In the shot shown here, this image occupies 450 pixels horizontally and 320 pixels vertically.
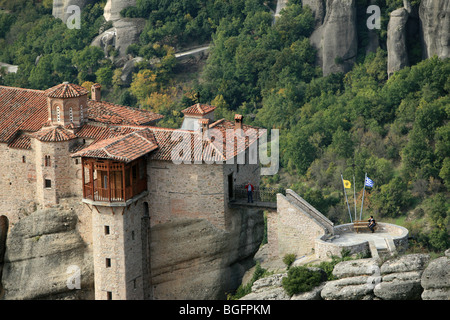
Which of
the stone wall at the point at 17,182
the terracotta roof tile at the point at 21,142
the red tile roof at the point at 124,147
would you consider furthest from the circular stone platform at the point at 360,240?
the terracotta roof tile at the point at 21,142

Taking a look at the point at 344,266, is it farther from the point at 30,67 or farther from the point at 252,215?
the point at 30,67

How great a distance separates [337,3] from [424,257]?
166ft

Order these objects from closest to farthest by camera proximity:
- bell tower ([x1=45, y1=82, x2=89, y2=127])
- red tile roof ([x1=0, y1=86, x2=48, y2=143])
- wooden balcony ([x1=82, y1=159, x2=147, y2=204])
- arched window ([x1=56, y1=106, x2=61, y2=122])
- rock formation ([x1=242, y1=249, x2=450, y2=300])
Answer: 1. rock formation ([x1=242, y1=249, x2=450, y2=300])
2. wooden balcony ([x1=82, y1=159, x2=147, y2=204])
3. bell tower ([x1=45, y1=82, x2=89, y2=127])
4. arched window ([x1=56, y1=106, x2=61, y2=122])
5. red tile roof ([x1=0, y1=86, x2=48, y2=143])

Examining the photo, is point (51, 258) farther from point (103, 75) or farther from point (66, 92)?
point (103, 75)

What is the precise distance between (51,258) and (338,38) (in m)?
48.0

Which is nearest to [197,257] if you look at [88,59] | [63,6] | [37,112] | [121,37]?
[37,112]

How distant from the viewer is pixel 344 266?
61.1m

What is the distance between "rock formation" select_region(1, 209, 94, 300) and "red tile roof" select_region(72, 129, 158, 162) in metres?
5.07

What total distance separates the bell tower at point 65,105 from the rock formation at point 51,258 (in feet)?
16.0

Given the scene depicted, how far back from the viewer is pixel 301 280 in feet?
200

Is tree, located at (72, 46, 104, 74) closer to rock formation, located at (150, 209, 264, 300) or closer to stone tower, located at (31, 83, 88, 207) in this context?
stone tower, located at (31, 83, 88, 207)

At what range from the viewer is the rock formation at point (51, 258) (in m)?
67.0

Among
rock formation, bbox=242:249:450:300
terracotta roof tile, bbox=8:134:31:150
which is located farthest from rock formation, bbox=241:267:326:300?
terracotta roof tile, bbox=8:134:31:150

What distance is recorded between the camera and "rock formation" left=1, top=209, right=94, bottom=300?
67.0m
